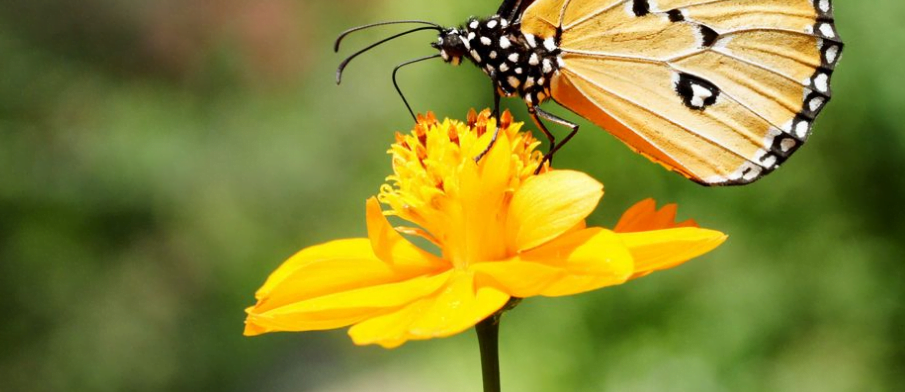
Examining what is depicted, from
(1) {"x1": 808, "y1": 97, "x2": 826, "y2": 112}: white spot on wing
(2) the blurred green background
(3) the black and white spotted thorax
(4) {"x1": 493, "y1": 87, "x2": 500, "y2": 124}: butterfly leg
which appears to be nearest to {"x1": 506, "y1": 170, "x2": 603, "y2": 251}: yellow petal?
(4) {"x1": 493, "y1": 87, "x2": 500, "y2": 124}: butterfly leg

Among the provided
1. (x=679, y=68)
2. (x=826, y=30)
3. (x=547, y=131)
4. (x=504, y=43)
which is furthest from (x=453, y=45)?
(x=826, y=30)

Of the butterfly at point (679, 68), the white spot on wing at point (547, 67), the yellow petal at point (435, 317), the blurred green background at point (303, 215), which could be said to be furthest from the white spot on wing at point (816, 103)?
the blurred green background at point (303, 215)

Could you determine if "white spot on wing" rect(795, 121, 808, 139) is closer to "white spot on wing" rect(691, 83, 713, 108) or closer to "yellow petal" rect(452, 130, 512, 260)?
"white spot on wing" rect(691, 83, 713, 108)

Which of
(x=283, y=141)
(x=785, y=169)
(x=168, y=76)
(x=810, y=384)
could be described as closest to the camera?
(x=810, y=384)

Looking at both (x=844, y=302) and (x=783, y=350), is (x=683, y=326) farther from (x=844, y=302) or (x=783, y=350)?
(x=844, y=302)

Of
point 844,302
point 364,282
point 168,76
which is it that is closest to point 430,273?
point 364,282
